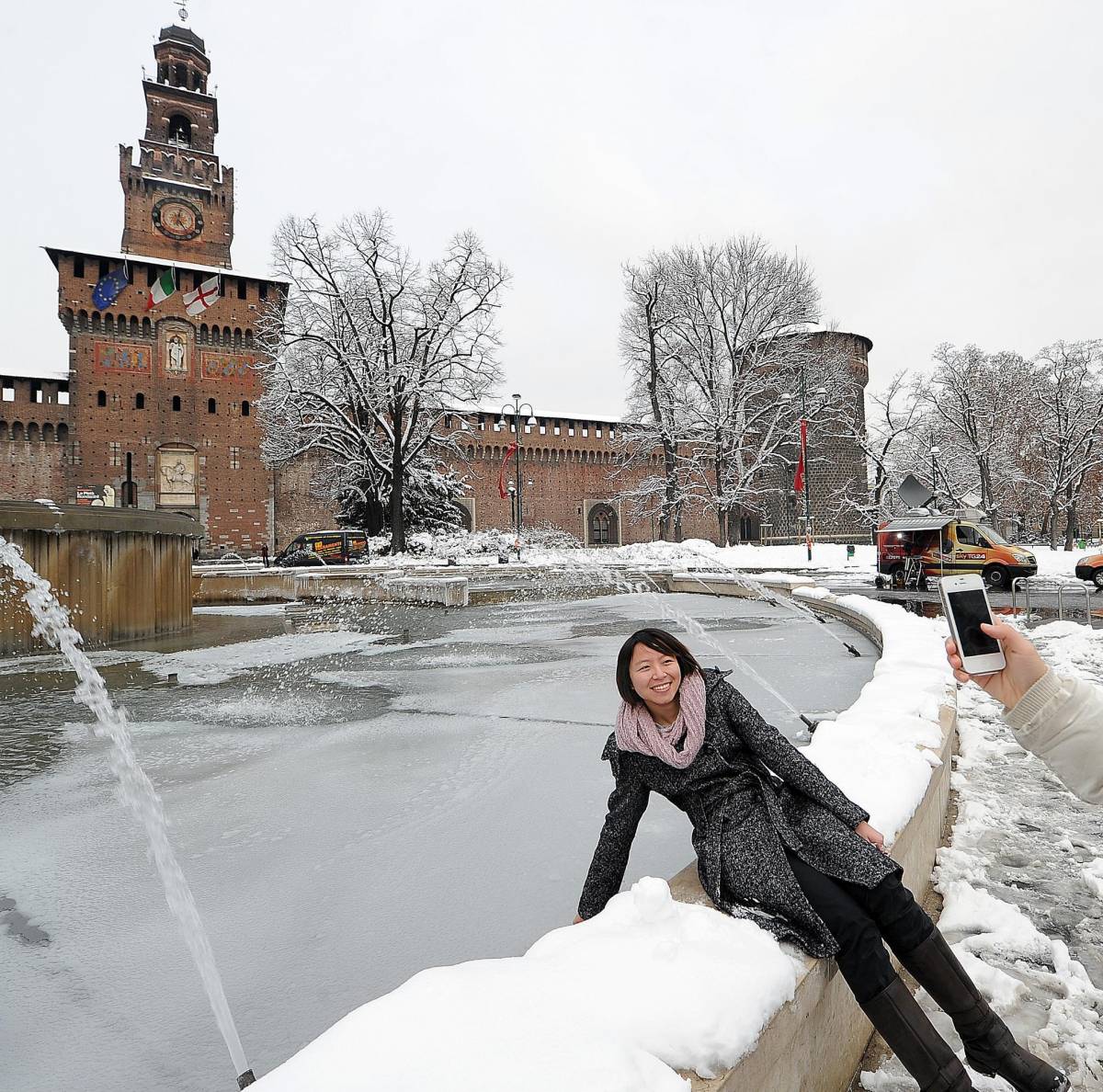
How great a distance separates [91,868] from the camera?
2559 mm

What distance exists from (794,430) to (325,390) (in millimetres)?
17174

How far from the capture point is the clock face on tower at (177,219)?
39.5 m

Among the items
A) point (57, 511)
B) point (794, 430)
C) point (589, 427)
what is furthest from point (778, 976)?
point (589, 427)

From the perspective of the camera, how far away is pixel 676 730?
6.27ft

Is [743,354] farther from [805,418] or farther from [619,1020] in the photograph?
[619,1020]

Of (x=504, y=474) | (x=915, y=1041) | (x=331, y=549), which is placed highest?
(x=504, y=474)

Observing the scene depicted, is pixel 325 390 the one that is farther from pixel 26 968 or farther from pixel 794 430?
pixel 26 968

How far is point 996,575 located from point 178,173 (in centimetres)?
4375

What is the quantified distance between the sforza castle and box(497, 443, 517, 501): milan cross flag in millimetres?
403

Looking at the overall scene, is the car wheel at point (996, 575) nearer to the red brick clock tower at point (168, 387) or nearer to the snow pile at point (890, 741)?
the snow pile at point (890, 741)

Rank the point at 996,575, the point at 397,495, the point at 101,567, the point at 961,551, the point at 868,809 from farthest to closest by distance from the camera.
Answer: the point at 397,495 → the point at 996,575 → the point at 961,551 → the point at 101,567 → the point at 868,809

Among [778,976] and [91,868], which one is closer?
[778,976]

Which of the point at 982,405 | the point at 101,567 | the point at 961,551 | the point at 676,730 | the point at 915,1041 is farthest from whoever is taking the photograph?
the point at 982,405

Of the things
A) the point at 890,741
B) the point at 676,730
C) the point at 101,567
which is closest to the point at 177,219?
the point at 101,567
